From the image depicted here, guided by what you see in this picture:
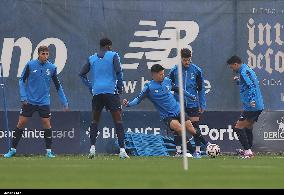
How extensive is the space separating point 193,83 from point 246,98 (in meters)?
1.18

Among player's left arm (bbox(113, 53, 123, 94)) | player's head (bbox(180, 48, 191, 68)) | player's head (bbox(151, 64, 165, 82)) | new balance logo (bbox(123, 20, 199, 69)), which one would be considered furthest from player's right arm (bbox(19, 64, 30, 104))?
new balance logo (bbox(123, 20, 199, 69))

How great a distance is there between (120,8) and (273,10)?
12.4ft


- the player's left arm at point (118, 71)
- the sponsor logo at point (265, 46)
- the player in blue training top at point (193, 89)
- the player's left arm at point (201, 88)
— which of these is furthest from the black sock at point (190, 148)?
the sponsor logo at point (265, 46)

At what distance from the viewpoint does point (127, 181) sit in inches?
406

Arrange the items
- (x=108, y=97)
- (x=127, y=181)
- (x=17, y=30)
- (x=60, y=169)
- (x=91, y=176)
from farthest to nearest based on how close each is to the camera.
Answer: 1. (x=17, y=30)
2. (x=108, y=97)
3. (x=60, y=169)
4. (x=91, y=176)
5. (x=127, y=181)

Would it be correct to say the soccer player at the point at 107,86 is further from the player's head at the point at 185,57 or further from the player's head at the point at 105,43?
the player's head at the point at 185,57

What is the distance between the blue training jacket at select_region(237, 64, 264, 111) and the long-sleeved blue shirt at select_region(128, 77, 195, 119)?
1118 mm

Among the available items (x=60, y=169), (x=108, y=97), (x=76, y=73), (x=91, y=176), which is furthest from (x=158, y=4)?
(x=91, y=176)

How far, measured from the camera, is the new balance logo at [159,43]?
23156mm

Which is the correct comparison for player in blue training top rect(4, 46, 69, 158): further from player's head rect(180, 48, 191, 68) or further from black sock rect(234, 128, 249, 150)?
black sock rect(234, 128, 249, 150)

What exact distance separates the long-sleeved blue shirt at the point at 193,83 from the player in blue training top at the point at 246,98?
74cm

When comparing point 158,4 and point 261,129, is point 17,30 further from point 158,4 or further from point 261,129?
point 261,129

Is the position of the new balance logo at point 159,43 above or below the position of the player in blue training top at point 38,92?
above

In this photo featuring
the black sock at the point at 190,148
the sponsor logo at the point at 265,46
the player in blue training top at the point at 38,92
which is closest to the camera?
the player in blue training top at the point at 38,92
